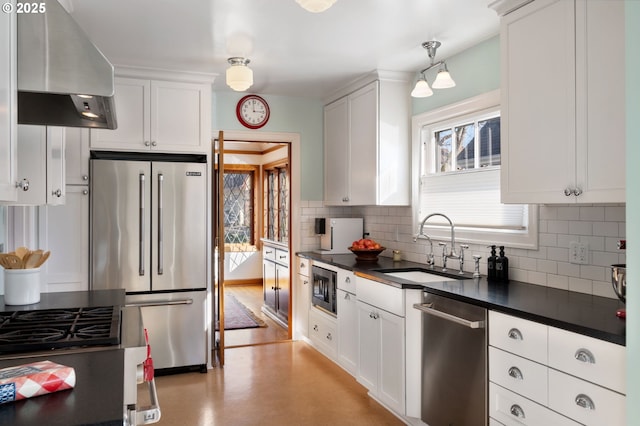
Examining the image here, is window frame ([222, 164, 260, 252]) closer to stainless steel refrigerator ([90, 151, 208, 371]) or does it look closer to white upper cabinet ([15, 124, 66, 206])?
stainless steel refrigerator ([90, 151, 208, 371])

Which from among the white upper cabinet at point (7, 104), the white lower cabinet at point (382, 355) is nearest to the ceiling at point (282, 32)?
the white upper cabinet at point (7, 104)

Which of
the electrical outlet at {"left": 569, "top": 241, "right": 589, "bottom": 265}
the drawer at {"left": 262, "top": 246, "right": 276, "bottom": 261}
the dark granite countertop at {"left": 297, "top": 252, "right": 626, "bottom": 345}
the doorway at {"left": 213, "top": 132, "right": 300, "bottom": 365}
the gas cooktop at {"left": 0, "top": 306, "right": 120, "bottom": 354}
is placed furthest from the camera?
the doorway at {"left": 213, "top": 132, "right": 300, "bottom": 365}

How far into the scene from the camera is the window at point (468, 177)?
11.0 ft

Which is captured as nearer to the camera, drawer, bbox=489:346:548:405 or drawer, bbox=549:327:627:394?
drawer, bbox=549:327:627:394

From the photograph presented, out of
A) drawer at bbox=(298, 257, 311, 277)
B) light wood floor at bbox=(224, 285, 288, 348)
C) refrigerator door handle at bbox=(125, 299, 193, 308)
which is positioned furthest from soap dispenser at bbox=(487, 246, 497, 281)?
light wood floor at bbox=(224, 285, 288, 348)

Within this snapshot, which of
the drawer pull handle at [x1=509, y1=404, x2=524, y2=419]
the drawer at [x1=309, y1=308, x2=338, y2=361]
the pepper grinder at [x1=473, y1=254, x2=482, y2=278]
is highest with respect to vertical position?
the pepper grinder at [x1=473, y1=254, x2=482, y2=278]

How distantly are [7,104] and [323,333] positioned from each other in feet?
12.1

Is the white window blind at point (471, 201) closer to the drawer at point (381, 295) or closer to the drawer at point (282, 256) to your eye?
the drawer at point (381, 295)

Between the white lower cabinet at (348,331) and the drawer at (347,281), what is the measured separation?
0.03 metres

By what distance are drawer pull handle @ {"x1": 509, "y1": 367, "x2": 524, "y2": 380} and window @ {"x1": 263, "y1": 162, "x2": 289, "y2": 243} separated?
194 inches

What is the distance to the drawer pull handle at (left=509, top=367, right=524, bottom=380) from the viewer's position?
89.8 inches

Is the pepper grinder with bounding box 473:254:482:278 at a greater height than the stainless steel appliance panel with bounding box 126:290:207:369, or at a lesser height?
greater

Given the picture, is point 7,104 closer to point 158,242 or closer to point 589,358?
point 589,358

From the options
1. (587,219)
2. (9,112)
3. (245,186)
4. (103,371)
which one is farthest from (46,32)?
(245,186)
